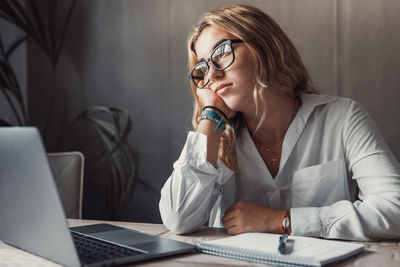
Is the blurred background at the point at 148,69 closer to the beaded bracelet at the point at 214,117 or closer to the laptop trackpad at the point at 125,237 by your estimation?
the beaded bracelet at the point at 214,117

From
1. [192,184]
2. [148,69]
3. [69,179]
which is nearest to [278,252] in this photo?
[192,184]

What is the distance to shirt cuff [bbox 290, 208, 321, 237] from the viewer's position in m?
1.22

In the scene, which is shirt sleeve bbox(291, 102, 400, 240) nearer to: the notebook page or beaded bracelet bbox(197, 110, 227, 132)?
the notebook page

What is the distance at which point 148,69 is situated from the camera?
117 inches

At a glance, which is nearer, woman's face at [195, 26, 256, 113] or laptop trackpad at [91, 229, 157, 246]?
laptop trackpad at [91, 229, 157, 246]

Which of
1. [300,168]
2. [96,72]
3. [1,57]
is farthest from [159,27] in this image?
[300,168]

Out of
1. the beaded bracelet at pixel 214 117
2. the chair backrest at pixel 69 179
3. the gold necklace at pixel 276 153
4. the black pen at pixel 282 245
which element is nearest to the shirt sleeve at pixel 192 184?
the beaded bracelet at pixel 214 117

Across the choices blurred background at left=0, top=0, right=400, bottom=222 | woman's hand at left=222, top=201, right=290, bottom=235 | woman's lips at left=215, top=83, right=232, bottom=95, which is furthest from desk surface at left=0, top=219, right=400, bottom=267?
blurred background at left=0, top=0, right=400, bottom=222

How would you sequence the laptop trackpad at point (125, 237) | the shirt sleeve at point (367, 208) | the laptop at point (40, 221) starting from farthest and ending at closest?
the shirt sleeve at point (367, 208) → the laptop trackpad at point (125, 237) → the laptop at point (40, 221)

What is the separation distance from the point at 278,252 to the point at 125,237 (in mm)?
407

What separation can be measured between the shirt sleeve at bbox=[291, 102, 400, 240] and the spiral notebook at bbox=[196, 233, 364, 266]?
0.61ft

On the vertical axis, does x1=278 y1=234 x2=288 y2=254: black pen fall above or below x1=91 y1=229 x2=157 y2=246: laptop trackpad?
above

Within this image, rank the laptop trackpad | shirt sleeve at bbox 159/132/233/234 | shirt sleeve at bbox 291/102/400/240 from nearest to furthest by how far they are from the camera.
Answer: the laptop trackpad
shirt sleeve at bbox 291/102/400/240
shirt sleeve at bbox 159/132/233/234

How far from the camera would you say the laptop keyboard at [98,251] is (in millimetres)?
900
